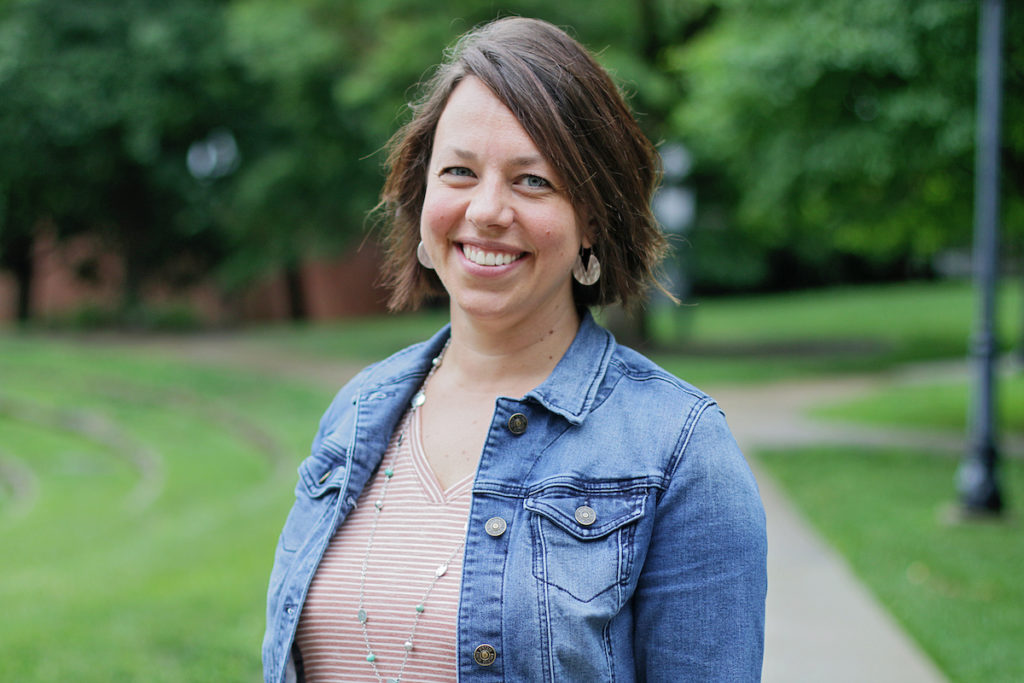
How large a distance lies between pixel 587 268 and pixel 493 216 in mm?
261

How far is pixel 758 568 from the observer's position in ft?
5.15

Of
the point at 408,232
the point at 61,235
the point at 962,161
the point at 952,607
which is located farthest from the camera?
the point at 61,235

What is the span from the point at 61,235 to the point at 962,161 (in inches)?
823

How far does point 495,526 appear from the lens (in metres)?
1.63

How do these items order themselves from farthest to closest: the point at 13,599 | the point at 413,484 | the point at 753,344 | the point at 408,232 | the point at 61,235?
the point at 61,235 → the point at 753,344 → the point at 13,599 → the point at 408,232 → the point at 413,484

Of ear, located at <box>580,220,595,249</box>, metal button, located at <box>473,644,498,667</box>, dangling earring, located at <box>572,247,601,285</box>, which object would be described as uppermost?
ear, located at <box>580,220,595,249</box>

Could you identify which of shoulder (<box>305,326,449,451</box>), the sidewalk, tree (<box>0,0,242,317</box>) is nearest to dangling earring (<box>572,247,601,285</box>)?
shoulder (<box>305,326,449,451</box>)

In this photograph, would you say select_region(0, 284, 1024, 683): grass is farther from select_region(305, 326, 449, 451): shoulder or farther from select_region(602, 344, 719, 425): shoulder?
select_region(602, 344, 719, 425): shoulder

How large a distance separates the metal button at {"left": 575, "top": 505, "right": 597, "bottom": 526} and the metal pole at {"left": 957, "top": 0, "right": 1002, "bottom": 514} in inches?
236

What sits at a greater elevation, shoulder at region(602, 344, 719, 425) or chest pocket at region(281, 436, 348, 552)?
shoulder at region(602, 344, 719, 425)

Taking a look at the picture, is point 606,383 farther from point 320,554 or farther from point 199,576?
point 199,576

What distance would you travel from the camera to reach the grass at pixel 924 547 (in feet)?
15.8

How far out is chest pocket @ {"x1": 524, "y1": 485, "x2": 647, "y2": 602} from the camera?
1564mm

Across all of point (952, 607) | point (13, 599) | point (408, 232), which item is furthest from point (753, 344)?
point (408, 232)
